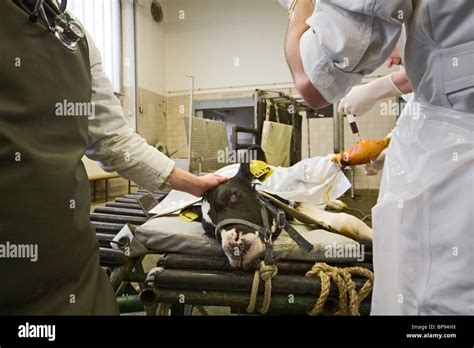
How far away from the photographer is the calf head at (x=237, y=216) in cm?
88

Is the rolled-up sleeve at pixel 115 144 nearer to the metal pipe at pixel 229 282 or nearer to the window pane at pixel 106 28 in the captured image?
the metal pipe at pixel 229 282

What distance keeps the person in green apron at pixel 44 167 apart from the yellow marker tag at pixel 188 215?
45cm

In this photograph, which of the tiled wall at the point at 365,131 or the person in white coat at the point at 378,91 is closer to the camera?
the person in white coat at the point at 378,91

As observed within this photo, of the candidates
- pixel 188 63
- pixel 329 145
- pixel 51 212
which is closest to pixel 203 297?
pixel 51 212

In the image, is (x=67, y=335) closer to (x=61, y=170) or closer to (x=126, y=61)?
(x=61, y=170)

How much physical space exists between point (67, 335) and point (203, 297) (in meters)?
0.35

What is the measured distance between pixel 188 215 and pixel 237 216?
27 cm

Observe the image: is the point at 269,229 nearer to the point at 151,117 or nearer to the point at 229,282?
the point at 229,282

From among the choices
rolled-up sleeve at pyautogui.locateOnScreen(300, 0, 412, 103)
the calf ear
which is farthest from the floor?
rolled-up sleeve at pyautogui.locateOnScreen(300, 0, 412, 103)

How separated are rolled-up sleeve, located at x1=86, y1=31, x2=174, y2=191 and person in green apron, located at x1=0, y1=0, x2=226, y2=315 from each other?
0.11 metres

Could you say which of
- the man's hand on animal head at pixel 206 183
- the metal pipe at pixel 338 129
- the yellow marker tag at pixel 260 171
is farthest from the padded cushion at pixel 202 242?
the metal pipe at pixel 338 129

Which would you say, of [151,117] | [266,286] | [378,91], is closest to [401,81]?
[378,91]

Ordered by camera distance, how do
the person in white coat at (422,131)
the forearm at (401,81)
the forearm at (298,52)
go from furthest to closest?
the forearm at (401,81) < the forearm at (298,52) < the person in white coat at (422,131)

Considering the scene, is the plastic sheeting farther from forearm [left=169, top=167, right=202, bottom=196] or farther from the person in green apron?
the person in green apron
